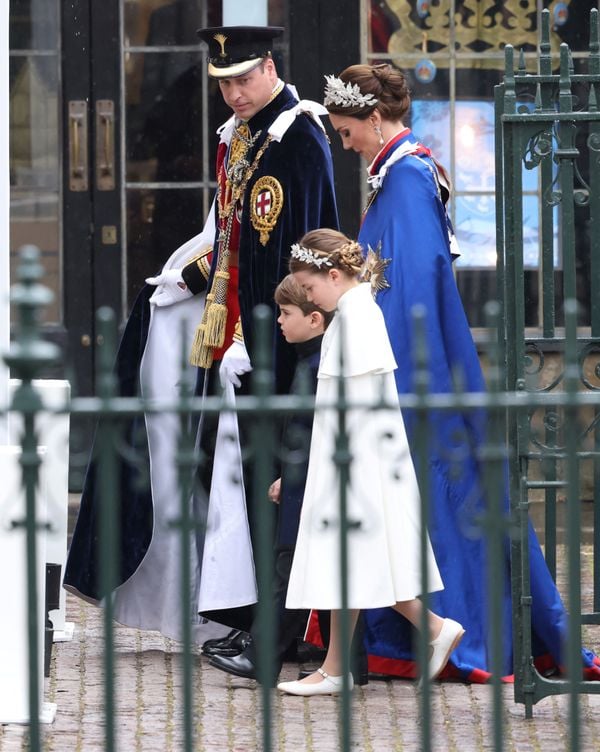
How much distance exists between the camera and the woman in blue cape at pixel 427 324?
5336 mm

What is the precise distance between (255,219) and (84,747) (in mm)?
1826

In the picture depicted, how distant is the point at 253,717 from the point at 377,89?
6.67ft

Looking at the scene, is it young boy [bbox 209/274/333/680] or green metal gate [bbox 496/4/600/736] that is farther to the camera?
young boy [bbox 209/274/333/680]

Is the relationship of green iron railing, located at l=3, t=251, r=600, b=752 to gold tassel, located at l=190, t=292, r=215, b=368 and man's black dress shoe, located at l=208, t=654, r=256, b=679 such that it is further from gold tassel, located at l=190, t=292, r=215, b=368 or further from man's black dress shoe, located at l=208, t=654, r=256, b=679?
gold tassel, located at l=190, t=292, r=215, b=368

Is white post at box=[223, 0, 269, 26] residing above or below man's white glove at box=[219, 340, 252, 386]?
above

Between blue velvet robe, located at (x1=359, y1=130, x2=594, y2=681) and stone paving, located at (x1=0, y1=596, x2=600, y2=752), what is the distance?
6.4 inches

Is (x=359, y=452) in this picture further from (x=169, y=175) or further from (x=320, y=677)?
(x=169, y=175)

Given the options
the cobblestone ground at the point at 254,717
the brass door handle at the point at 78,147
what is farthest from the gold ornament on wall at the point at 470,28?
the cobblestone ground at the point at 254,717

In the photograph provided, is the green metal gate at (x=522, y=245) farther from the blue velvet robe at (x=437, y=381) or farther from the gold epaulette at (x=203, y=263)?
the gold epaulette at (x=203, y=263)

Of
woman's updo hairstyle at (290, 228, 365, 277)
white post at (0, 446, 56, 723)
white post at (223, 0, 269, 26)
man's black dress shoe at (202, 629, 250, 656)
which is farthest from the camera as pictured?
white post at (223, 0, 269, 26)

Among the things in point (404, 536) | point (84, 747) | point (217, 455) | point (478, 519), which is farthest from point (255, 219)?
point (478, 519)

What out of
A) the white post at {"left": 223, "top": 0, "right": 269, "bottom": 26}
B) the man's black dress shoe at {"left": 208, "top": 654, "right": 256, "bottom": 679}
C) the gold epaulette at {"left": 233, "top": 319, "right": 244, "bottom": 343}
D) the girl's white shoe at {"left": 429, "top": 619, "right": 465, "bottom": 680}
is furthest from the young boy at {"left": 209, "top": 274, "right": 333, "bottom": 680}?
the white post at {"left": 223, "top": 0, "right": 269, "bottom": 26}

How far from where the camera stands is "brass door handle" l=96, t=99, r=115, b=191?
802 centimetres

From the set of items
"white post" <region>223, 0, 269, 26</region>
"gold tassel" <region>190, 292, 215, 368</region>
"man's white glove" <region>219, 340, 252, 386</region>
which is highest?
"white post" <region>223, 0, 269, 26</region>
